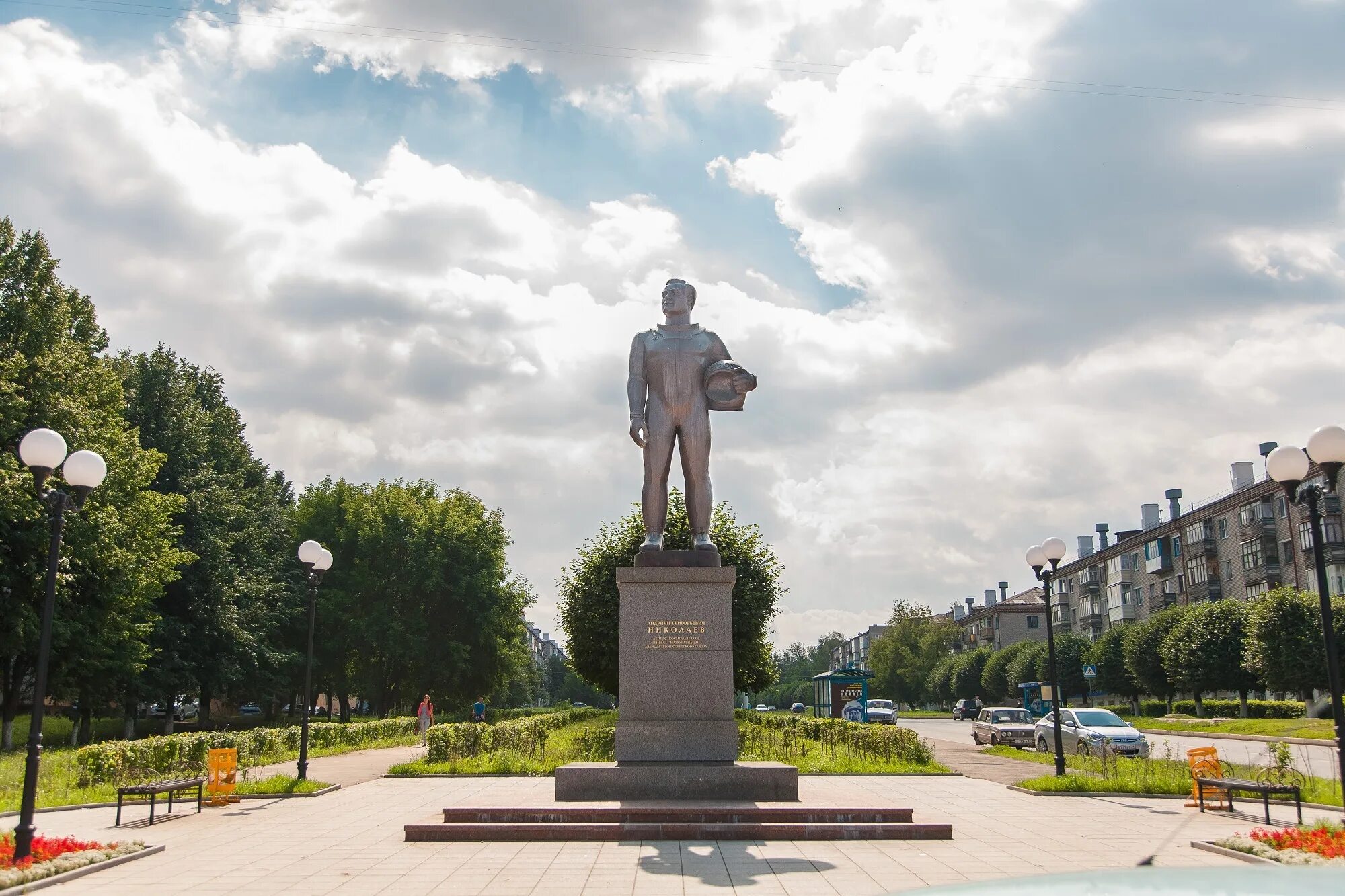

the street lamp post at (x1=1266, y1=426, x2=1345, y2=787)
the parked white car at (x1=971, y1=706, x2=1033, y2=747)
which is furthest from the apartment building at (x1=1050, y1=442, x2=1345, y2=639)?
the street lamp post at (x1=1266, y1=426, x2=1345, y2=787)

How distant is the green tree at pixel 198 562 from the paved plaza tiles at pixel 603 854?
2345 centimetres

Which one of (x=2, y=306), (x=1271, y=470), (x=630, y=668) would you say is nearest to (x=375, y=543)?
(x=2, y=306)

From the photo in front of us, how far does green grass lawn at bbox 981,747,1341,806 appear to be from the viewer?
15.1 metres

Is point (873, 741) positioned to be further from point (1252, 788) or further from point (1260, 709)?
point (1260, 709)

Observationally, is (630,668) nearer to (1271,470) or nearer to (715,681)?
(715,681)

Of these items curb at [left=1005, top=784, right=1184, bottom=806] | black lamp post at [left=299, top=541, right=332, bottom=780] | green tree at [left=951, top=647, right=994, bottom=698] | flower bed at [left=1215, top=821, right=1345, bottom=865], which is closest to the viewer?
flower bed at [left=1215, top=821, right=1345, bottom=865]

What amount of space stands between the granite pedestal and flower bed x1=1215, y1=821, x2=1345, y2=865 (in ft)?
14.9

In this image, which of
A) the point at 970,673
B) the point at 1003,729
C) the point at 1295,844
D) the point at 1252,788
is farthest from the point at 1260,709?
the point at 1295,844

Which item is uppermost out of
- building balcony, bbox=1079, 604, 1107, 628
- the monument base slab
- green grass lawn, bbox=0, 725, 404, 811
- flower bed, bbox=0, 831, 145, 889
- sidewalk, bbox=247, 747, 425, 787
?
building balcony, bbox=1079, 604, 1107, 628

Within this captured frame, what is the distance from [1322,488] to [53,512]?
13.6m

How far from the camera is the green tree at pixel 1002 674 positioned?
73062 mm

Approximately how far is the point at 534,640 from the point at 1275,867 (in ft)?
548

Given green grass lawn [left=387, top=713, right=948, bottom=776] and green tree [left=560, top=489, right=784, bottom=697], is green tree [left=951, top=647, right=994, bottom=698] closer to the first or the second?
green tree [left=560, top=489, right=784, bottom=697]

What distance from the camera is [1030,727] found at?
31094mm
